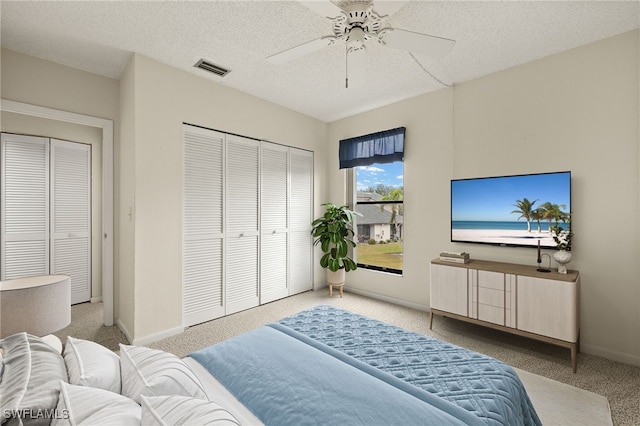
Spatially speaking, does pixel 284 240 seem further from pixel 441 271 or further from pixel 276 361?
pixel 276 361

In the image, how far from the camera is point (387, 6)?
1604mm

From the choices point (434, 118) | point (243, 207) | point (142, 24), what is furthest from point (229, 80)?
point (434, 118)

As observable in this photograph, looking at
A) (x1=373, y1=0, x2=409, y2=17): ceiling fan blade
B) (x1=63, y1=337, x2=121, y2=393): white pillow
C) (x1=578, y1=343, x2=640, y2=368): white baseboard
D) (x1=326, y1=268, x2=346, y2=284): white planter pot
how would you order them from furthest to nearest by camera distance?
1. (x1=326, y1=268, x2=346, y2=284): white planter pot
2. (x1=578, y1=343, x2=640, y2=368): white baseboard
3. (x1=373, y1=0, x2=409, y2=17): ceiling fan blade
4. (x1=63, y1=337, x2=121, y2=393): white pillow

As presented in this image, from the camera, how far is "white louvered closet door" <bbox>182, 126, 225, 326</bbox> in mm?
3160

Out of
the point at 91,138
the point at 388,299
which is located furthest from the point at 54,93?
the point at 388,299

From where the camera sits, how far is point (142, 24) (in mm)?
2330

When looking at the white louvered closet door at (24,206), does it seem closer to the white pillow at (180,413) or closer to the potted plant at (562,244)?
the white pillow at (180,413)

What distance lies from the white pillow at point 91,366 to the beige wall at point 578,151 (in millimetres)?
3327

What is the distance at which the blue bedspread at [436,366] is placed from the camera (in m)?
1.18

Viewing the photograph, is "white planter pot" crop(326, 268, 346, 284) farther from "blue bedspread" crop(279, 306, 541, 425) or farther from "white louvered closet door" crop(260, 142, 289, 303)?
"blue bedspread" crop(279, 306, 541, 425)

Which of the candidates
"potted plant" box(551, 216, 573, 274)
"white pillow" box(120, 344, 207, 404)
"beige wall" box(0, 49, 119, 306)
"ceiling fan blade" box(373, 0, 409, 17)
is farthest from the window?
"white pillow" box(120, 344, 207, 404)

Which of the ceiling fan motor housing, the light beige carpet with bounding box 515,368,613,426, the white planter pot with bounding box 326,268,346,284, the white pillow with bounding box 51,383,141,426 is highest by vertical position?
the ceiling fan motor housing

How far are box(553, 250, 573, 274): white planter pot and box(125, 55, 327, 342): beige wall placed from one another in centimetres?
359

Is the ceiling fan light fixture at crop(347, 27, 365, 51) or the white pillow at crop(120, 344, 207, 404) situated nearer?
the white pillow at crop(120, 344, 207, 404)
